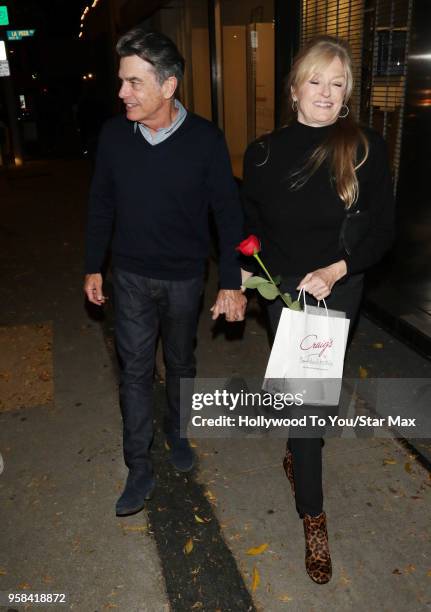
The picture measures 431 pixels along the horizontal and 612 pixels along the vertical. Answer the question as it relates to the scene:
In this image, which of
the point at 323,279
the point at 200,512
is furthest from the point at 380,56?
the point at 200,512

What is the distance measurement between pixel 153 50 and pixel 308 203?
1.00m

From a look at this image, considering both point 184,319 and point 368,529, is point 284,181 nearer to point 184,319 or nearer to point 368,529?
point 184,319

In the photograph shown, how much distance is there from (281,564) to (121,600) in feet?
2.47

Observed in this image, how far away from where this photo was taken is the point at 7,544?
2979 millimetres

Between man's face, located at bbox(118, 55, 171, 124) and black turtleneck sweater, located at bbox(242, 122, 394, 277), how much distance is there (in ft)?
1.62

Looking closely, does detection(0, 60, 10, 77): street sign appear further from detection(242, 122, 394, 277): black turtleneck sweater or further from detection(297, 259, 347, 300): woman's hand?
detection(297, 259, 347, 300): woman's hand

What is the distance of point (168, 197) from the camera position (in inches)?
113

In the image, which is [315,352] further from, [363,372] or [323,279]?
[363,372]

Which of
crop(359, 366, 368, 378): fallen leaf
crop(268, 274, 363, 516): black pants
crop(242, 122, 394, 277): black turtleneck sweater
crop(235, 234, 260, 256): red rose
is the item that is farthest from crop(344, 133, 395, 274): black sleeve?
crop(359, 366, 368, 378): fallen leaf

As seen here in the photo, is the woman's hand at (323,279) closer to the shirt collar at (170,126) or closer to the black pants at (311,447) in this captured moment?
Result: the black pants at (311,447)

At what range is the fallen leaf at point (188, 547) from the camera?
2896mm

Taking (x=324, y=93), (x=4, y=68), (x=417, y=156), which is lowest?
(x=417, y=156)

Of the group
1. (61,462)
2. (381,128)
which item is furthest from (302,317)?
(381,128)

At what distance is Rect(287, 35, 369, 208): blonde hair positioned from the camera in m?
2.36
